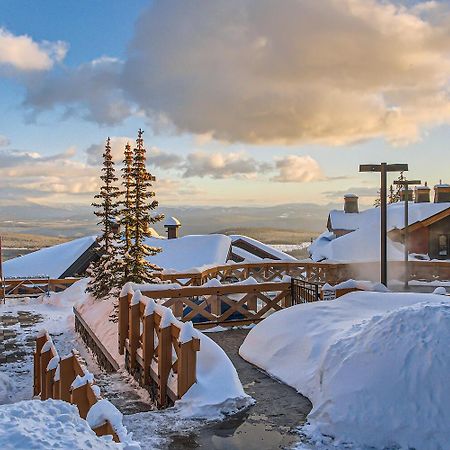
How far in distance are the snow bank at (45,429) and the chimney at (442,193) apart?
38053mm

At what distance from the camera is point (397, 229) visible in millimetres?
35031

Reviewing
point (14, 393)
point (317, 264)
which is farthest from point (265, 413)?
point (317, 264)

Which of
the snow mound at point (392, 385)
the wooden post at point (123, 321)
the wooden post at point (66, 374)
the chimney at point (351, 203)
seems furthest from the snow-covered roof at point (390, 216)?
the wooden post at point (66, 374)

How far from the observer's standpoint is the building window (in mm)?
32219

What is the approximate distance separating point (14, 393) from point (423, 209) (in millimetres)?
29783

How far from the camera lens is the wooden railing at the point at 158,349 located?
7.50m

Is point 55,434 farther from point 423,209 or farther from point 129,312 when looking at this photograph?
point 423,209

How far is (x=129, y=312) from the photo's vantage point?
11.1 m

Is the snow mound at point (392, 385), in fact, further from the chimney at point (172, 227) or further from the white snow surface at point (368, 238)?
the chimney at point (172, 227)

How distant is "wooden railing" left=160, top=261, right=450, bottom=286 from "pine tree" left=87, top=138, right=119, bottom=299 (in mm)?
2021

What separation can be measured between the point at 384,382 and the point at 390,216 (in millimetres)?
32064

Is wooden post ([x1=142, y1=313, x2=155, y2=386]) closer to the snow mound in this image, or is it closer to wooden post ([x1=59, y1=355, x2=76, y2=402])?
wooden post ([x1=59, y1=355, x2=76, y2=402])

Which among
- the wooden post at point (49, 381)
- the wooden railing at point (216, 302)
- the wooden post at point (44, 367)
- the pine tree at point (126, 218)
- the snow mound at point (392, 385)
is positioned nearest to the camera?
the snow mound at point (392, 385)

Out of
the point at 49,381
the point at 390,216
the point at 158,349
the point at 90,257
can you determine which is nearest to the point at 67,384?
the point at 49,381
